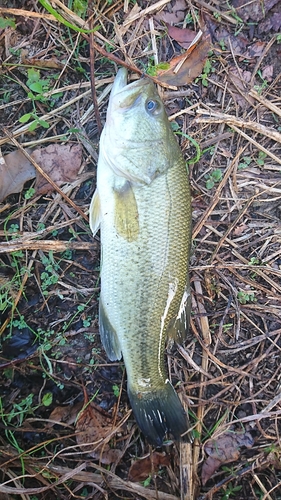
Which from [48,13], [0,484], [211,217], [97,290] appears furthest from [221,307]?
[48,13]

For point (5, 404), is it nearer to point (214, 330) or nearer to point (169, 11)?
point (214, 330)

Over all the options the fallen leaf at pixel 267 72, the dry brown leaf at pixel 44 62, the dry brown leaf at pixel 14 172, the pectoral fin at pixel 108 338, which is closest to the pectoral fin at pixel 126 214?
the pectoral fin at pixel 108 338

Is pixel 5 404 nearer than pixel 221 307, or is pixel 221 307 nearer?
pixel 5 404

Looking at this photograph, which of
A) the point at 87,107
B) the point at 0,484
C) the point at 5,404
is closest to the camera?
the point at 0,484

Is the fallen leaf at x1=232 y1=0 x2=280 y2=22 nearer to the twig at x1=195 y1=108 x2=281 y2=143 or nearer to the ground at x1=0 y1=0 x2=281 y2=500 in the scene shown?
the ground at x1=0 y1=0 x2=281 y2=500

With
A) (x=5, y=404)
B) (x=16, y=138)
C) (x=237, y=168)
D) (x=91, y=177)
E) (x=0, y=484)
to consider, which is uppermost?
(x=16, y=138)

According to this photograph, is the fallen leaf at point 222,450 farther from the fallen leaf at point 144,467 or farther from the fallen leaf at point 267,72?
the fallen leaf at point 267,72

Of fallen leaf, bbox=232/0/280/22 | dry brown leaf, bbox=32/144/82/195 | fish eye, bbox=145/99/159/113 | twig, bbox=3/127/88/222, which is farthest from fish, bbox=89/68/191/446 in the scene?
fallen leaf, bbox=232/0/280/22
